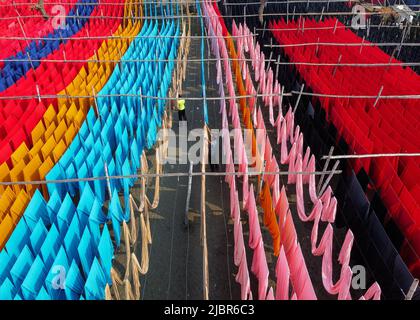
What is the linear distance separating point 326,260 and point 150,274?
2.77m

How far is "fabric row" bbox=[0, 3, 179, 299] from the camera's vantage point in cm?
422

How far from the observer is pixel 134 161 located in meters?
6.86

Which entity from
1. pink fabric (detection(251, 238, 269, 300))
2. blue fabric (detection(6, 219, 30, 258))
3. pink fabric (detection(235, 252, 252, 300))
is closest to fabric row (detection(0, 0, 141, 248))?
blue fabric (detection(6, 219, 30, 258))

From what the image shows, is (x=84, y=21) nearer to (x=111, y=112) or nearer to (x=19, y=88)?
(x=19, y=88)

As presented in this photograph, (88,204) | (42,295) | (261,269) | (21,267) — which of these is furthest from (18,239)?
(261,269)

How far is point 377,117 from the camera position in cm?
689

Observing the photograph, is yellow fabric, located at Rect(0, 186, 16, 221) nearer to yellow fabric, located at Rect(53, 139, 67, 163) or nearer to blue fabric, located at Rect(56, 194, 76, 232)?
blue fabric, located at Rect(56, 194, 76, 232)

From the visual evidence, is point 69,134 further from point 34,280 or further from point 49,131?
point 34,280

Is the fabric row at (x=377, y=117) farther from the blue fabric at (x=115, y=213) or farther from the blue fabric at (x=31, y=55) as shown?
the blue fabric at (x=31, y=55)

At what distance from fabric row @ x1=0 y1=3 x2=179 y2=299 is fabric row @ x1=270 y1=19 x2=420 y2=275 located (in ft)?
13.3

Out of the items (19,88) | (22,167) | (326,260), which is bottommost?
(326,260)

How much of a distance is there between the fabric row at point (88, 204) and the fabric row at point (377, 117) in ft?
13.3

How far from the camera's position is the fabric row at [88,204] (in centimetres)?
422

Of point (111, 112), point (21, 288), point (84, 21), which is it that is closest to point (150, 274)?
point (21, 288)
